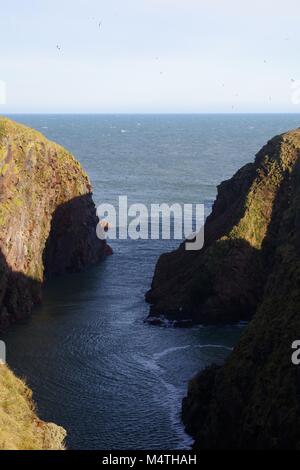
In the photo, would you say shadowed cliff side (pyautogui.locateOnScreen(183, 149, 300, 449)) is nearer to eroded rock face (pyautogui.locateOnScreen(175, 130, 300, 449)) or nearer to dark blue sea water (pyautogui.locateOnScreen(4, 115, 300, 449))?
eroded rock face (pyautogui.locateOnScreen(175, 130, 300, 449))

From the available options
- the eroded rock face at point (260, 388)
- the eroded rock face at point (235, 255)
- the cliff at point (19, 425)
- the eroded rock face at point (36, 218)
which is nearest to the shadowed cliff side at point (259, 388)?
the eroded rock face at point (260, 388)

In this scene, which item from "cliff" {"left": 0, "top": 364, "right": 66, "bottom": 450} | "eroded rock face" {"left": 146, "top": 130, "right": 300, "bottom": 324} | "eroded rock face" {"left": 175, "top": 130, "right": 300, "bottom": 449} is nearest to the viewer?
"cliff" {"left": 0, "top": 364, "right": 66, "bottom": 450}

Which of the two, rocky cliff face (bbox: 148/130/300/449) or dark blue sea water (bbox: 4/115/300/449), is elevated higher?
rocky cliff face (bbox: 148/130/300/449)

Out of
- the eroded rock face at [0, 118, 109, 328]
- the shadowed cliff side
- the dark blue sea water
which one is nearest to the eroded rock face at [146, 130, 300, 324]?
the dark blue sea water

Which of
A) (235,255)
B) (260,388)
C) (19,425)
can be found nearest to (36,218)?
(235,255)

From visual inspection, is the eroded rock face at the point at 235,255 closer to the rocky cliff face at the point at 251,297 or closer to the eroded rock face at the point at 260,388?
the rocky cliff face at the point at 251,297
